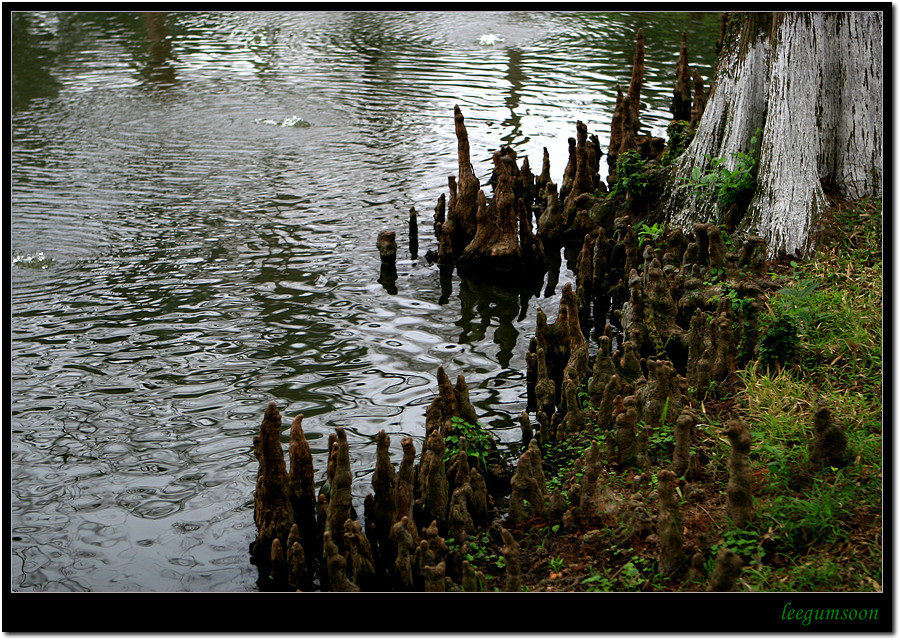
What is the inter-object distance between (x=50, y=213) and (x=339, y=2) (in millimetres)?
7535

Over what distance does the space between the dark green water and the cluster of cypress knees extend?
0.58m

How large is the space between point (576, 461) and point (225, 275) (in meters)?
4.98

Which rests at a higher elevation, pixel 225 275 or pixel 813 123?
pixel 813 123

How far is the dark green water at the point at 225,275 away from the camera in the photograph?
577 cm

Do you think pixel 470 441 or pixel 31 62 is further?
pixel 31 62

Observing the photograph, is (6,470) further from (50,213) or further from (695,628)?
(50,213)

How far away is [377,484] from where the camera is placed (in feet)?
15.9

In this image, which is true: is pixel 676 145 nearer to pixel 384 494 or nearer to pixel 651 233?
pixel 651 233

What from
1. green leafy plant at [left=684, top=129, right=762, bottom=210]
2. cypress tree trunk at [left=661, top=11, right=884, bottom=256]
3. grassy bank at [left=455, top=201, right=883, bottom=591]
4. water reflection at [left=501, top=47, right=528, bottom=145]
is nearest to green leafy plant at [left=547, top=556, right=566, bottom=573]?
grassy bank at [left=455, top=201, right=883, bottom=591]

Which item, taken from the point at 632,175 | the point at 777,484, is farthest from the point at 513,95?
the point at 777,484

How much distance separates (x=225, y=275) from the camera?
29.9 feet

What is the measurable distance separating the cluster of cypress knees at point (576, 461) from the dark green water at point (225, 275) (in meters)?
0.58

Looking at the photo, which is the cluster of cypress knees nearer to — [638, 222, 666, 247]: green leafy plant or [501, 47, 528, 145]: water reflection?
[638, 222, 666, 247]: green leafy plant

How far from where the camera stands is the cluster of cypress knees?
4438mm
